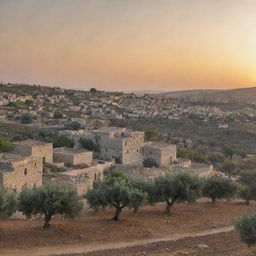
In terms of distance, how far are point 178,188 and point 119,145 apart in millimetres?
18405

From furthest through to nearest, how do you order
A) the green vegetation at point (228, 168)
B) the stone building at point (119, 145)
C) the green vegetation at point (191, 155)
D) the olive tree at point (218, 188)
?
the green vegetation at point (191, 155), the green vegetation at point (228, 168), the stone building at point (119, 145), the olive tree at point (218, 188)

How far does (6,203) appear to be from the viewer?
19.7 m

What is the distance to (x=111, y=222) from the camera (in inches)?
922

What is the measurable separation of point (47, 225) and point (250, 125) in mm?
90731

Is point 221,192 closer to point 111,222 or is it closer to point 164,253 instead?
point 111,222

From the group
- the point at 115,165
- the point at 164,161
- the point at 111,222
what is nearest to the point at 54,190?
the point at 111,222

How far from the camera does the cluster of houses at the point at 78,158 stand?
2512 cm

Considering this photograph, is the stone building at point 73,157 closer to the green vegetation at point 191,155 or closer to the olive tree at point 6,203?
the green vegetation at point 191,155

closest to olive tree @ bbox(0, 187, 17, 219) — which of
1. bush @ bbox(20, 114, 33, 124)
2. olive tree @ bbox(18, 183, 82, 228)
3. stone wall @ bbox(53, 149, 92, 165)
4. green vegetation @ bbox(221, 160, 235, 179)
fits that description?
olive tree @ bbox(18, 183, 82, 228)

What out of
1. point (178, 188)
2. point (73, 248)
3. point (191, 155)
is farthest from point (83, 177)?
point (191, 155)

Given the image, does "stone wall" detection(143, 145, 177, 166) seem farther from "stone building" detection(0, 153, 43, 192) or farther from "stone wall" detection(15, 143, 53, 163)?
"stone building" detection(0, 153, 43, 192)

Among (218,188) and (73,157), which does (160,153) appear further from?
(218,188)

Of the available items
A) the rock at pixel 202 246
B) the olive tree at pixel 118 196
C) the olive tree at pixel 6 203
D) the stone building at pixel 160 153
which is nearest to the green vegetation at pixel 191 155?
the stone building at pixel 160 153

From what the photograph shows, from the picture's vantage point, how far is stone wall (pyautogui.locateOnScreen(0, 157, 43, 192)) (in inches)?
935
